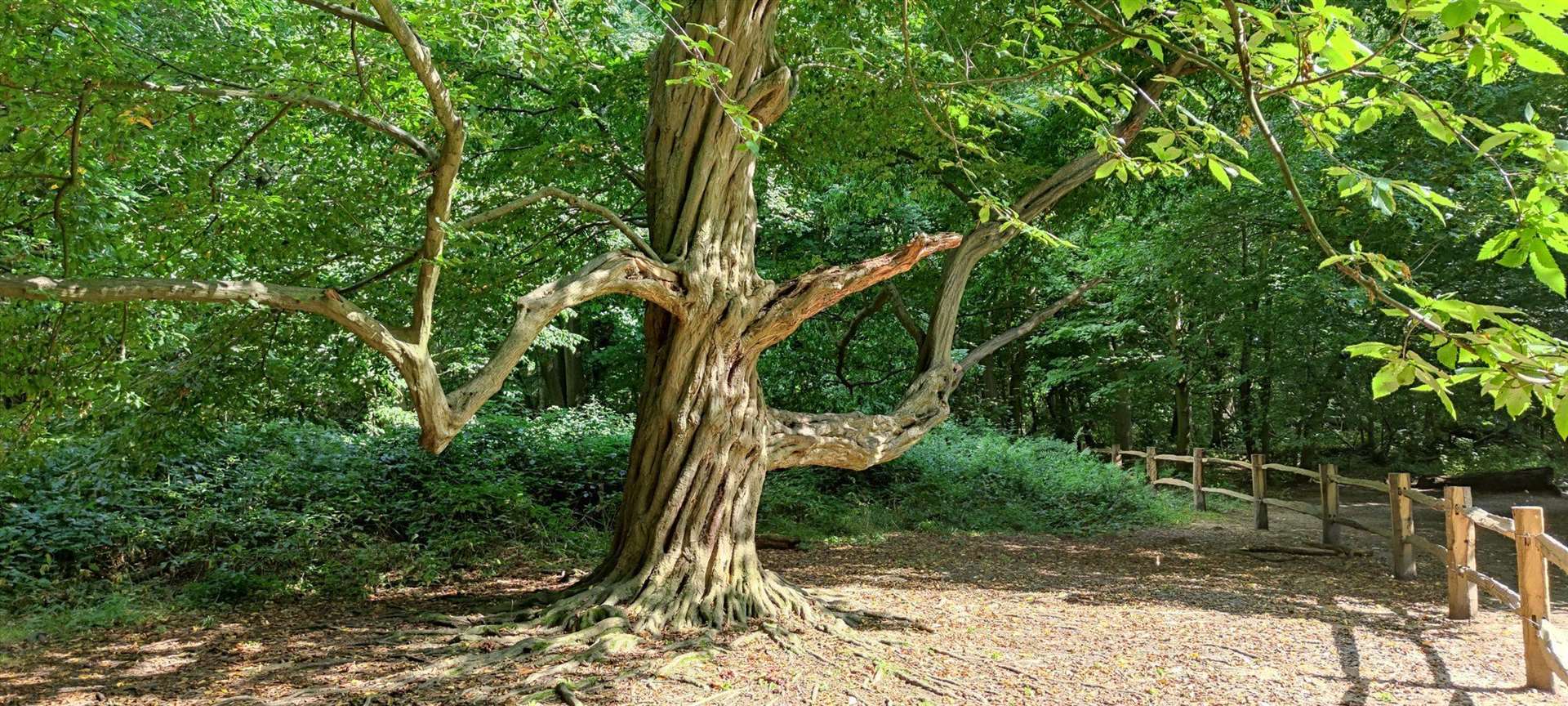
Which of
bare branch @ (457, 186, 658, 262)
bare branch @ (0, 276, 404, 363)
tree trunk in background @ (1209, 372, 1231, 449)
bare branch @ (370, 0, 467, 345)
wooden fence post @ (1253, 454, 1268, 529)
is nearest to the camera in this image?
bare branch @ (0, 276, 404, 363)

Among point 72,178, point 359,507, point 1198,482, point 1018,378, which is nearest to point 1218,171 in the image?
point 72,178

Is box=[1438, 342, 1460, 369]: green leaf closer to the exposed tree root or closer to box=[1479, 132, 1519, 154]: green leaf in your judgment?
box=[1479, 132, 1519, 154]: green leaf

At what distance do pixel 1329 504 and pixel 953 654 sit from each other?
6.43 meters

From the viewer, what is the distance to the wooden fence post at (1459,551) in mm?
6559

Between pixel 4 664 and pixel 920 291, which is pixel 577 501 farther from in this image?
pixel 4 664

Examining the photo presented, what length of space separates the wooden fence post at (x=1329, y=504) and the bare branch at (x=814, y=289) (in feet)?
20.8

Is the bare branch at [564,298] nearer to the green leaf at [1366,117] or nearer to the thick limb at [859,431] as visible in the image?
the thick limb at [859,431]

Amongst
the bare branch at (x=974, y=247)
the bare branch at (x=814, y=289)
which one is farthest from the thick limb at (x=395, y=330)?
the bare branch at (x=974, y=247)

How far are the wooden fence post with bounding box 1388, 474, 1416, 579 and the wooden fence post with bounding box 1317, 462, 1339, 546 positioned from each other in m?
1.44

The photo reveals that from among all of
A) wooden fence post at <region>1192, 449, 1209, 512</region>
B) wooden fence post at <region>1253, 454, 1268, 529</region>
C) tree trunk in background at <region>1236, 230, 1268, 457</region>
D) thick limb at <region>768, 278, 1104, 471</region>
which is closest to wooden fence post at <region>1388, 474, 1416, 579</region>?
wooden fence post at <region>1253, 454, 1268, 529</region>

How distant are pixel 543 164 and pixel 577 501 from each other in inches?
166

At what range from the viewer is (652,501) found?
5.86 m

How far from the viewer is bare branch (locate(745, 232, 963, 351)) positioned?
19.6ft

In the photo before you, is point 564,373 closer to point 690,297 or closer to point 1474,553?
point 690,297
